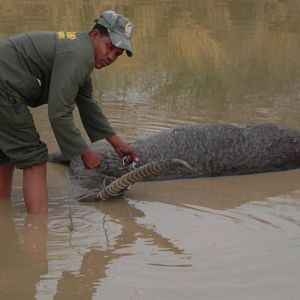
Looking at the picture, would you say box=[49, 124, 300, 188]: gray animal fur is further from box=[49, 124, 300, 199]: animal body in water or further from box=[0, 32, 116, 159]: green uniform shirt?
box=[0, 32, 116, 159]: green uniform shirt

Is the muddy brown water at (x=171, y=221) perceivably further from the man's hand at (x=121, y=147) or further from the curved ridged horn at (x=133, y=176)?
the man's hand at (x=121, y=147)

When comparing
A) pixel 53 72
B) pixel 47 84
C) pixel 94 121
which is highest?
pixel 53 72

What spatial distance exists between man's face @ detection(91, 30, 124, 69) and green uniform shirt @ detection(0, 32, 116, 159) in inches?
1.9

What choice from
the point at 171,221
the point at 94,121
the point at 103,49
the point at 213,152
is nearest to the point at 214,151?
the point at 213,152

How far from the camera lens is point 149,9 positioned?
16.7 meters

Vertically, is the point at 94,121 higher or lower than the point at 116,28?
lower

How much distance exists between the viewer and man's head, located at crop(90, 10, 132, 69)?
14.9 feet

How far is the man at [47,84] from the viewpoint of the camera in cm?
451

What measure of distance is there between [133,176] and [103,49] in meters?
1.08

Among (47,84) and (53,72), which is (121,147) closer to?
(47,84)

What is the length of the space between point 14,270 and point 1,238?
61cm

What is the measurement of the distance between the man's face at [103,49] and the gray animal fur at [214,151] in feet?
5.55

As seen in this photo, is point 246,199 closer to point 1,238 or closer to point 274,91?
point 1,238

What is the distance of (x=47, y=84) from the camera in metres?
4.77
